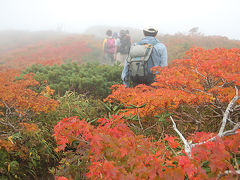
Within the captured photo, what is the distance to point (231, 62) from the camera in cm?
302

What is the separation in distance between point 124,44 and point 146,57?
6.16 m

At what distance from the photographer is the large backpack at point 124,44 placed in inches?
389

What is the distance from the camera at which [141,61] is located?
13.4 ft

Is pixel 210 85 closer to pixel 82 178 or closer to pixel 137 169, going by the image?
pixel 137 169

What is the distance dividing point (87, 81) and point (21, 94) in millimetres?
2321

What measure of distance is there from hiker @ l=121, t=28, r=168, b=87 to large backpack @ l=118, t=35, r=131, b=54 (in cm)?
572

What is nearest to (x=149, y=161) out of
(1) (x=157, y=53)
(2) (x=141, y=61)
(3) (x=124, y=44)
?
(2) (x=141, y=61)

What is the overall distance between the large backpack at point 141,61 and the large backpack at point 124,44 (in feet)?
19.4

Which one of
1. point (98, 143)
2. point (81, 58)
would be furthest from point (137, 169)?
point (81, 58)

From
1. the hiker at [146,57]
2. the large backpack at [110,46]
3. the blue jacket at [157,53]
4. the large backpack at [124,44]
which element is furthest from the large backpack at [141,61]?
the large backpack at [110,46]

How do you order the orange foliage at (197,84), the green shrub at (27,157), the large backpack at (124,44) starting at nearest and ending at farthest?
1. the orange foliage at (197,84)
2. the green shrub at (27,157)
3. the large backpack at (124,44)

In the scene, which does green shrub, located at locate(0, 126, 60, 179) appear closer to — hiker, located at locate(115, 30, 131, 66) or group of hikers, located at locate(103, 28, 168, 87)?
group of hikers, located at locate(103, 28, 168, 87)

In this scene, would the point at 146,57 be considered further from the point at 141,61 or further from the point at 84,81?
the point at 84,81

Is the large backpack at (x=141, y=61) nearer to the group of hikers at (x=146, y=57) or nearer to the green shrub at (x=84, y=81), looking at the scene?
the group of hikers at (x=146, y=57)
